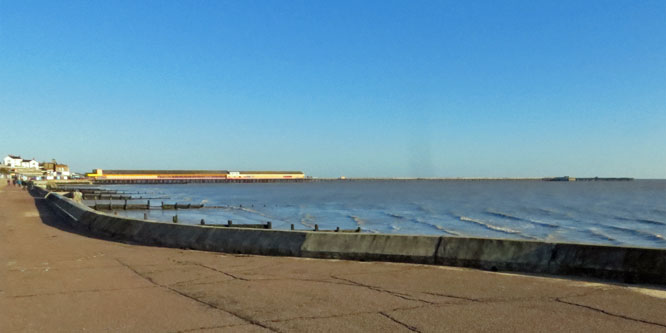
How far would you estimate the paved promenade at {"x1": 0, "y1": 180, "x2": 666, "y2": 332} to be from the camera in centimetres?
577

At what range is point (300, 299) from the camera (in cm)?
704

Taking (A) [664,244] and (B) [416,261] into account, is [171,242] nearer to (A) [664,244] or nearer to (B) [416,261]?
(B) [416,261]

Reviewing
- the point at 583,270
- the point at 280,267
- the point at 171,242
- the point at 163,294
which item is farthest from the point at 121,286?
the point at 583,270

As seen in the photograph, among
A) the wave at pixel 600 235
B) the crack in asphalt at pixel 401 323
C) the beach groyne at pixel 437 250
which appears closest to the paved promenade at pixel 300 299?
the crack in asphalt at pixel 401 323

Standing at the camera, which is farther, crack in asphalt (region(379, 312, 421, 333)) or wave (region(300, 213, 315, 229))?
wave (region(300, 213, 315, 229))

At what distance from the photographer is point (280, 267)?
32.1ft

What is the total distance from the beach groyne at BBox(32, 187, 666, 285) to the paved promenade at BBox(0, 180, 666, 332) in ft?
1.35

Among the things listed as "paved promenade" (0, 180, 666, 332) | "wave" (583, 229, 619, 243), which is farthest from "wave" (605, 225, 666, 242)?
"paved promenade" (0, 180, 666, 332)

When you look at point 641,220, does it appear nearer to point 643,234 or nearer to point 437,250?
point 643,234

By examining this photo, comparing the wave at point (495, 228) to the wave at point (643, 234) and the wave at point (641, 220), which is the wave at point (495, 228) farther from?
the wave at point (641, 220)

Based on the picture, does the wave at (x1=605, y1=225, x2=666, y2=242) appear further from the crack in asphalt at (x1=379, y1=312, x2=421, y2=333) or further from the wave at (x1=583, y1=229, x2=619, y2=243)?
the crack in asphalt at (x1=379, y1=312, x2=421, y2=333)

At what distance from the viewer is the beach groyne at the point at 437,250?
8.03 metres

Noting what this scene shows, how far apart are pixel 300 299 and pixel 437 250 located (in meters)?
3.81

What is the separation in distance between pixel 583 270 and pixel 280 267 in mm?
5470
